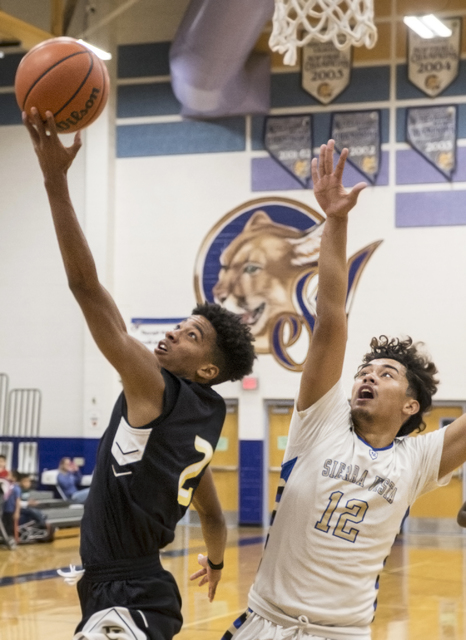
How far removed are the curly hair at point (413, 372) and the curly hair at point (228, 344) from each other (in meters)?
0.46

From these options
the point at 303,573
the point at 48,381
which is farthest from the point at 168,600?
the point at 48,381

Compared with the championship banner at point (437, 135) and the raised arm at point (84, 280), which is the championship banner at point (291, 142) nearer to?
the championship banner at point (437, 135)

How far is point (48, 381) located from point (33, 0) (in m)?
6.95

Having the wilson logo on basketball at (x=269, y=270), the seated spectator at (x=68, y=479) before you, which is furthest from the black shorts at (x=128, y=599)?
the seated spectator at (x=68, y=479)

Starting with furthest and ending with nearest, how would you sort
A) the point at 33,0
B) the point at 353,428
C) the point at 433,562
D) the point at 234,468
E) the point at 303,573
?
the point at 33,0 → the point at 234,468 → the point at 433,562 → the point at 353,428 → the point at 303,573

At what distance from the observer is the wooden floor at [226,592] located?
7.43 metres

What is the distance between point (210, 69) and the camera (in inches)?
572

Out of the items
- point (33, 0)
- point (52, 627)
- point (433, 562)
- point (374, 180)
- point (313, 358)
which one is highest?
point (33, 0)

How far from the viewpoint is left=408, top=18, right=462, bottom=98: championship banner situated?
14.8 m

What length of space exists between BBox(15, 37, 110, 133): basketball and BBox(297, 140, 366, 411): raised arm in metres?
0.96

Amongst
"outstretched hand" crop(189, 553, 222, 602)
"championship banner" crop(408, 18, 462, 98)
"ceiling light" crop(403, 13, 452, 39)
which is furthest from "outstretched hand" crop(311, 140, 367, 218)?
"championship banner" crop(408, 18, 462, 98)

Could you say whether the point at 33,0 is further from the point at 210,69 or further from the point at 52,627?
the point at 52,627

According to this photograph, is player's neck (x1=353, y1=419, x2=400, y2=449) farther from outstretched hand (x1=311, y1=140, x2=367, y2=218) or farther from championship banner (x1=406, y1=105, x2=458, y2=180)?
championship banner (x1=406, y1=105, x2=458, y2=180)

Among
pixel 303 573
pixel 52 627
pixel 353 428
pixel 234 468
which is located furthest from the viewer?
pixel 234 468
